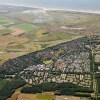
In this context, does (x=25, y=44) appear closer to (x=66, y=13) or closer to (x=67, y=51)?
(x=67, y=51)

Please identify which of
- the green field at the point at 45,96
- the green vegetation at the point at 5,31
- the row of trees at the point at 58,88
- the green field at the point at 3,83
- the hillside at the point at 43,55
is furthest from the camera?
the green vegetation at the point at 5,31

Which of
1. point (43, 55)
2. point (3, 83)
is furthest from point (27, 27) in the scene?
point (3, 83)

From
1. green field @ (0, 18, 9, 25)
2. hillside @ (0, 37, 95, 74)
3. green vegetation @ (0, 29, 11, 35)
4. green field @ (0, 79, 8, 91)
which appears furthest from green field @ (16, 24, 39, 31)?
green field @ (0, 79, 8, 91)

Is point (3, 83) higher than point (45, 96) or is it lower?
higher

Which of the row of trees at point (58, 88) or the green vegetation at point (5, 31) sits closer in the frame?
the row of trees at point (58, 88)

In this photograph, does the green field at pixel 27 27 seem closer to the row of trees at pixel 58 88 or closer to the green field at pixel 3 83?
the green field at pixel 3 83

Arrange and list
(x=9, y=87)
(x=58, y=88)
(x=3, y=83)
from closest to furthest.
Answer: (x=58, y=88), (x=9, y=87), (x=3, y=83)

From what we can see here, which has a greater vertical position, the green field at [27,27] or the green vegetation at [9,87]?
the green field at [27,27]

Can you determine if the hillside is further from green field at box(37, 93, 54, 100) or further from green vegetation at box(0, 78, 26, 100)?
green field at box(37, 93, 54, 100)

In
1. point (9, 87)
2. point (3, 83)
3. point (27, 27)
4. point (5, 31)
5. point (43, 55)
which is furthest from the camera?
point (27, 27)

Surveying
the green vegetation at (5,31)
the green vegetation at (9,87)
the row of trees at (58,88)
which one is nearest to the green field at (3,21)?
the green vegetation at (5,31)

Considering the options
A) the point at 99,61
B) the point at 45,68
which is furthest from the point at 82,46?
the point at 45,68

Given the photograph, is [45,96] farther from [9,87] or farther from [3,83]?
[3,83]
